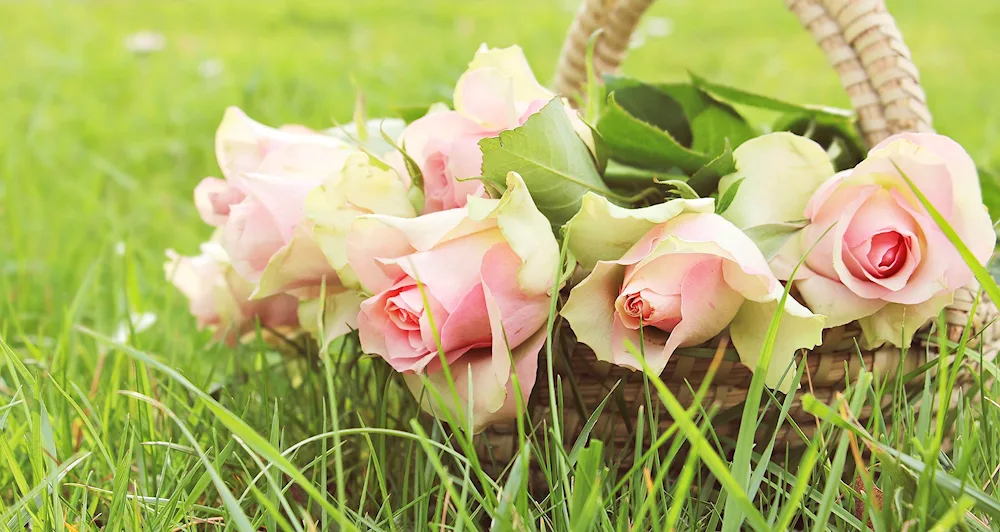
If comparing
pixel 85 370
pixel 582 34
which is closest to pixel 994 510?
pixel 582 34

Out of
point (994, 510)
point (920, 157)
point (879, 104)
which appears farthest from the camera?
point (879, 104)

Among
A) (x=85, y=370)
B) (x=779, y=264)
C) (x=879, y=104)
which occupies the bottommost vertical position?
(x=85, y=370)

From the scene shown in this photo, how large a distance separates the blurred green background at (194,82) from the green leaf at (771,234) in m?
0.30

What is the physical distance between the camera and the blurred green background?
996 mm

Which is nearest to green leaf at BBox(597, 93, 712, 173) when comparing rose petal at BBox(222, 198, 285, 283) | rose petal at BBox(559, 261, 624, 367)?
rose petal at BBox(559, 261, 624, 367)

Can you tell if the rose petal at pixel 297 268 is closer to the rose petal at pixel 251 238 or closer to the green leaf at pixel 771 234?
the rose petal at pixel 251 238

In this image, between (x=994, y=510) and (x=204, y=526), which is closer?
(x=994, y=510)

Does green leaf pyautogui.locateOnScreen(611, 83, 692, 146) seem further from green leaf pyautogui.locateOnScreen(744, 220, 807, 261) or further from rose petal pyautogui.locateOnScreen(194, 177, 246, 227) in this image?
rose petal pyautogui.locateOnScreen(194, 177, 246, 227)

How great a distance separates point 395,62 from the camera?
1992mm

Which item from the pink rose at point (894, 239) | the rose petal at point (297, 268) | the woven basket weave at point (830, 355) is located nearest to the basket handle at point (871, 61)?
the woven basket weave at point (830, 355)

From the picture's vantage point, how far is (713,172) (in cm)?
51

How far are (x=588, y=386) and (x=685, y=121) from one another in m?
0.22

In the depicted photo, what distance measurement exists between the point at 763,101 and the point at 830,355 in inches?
7.7

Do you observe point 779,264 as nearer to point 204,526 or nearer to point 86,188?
point 204,526
